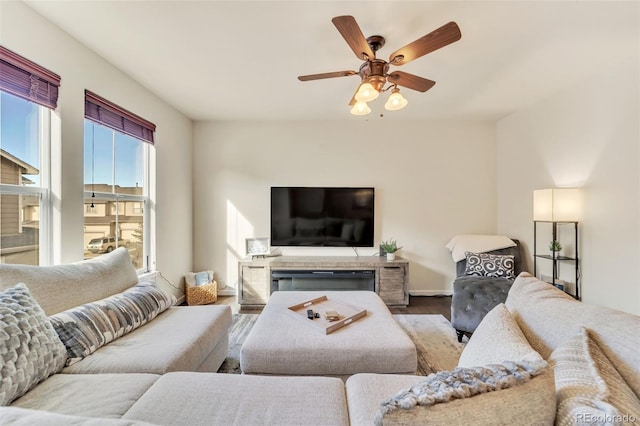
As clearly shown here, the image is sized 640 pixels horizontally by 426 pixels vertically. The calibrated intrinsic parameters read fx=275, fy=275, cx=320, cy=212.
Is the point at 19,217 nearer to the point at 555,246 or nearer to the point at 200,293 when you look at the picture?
the point at 200,293

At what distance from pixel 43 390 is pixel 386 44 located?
2759 millimetres

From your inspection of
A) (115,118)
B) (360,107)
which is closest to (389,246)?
(360,107)

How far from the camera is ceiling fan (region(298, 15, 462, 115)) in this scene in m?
1.50

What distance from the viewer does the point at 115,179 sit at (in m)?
2.61

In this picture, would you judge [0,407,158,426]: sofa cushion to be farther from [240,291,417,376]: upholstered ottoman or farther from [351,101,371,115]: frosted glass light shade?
[351,101,371,115]: frosted glass light shade

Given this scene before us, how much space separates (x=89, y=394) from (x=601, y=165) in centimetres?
390

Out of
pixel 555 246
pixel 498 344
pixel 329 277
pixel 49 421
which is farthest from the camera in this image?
pixel 329 277

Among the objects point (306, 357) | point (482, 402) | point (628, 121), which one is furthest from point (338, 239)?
point (482, 402)

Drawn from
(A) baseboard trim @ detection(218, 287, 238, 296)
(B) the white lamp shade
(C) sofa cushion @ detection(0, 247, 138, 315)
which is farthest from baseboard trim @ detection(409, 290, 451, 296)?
(C) sofa cushion @ detection(0, 247, 138, 315)

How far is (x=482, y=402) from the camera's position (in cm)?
61

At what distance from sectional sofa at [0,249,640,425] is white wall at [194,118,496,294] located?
2380 mm

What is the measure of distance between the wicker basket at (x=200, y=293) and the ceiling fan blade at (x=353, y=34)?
317cm

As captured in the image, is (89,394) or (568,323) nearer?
(568,323)

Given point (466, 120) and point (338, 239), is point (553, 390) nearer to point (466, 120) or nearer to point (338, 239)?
point (338, 239)
